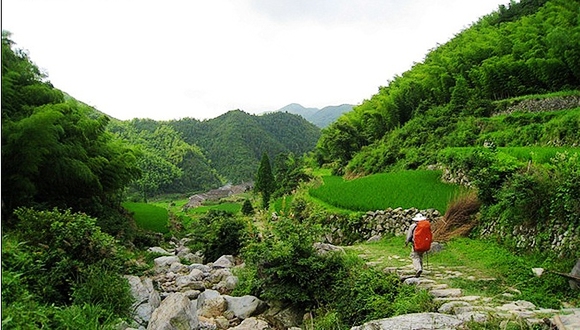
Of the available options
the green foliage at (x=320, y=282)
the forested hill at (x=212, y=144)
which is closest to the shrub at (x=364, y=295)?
the green foliage at (x=320, y=282)

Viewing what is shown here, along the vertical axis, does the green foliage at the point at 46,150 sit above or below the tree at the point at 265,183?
above

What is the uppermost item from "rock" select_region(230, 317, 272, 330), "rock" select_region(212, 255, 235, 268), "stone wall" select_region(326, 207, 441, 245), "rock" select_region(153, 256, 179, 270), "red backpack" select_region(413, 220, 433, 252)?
"red backpack" select_region(413, 220, 433, 252)

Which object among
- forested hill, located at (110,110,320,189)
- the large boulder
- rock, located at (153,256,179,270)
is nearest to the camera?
the large boulder

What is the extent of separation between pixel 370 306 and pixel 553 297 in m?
2.20

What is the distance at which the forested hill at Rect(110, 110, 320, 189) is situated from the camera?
232 feet

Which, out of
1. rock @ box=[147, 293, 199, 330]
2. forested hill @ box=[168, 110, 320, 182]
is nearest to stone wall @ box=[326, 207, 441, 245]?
rock @ box=[147, 293, 199, 330]

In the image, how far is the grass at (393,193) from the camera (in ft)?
33.0

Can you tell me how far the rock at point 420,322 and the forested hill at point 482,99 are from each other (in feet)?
35.7

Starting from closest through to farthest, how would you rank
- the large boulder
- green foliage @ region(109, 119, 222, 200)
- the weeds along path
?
the weeds along path, the large boulder, green foliage @ region(109, 119, 222, 200)

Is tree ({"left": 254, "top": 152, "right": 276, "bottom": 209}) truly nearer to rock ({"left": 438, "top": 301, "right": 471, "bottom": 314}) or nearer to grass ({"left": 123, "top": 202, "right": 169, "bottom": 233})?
grass ({"left": 123, "top": 202, "right": 169, "bottom": 233})

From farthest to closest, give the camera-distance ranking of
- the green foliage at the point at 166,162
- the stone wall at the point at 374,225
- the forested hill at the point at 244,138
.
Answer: the forested hill at the point at 244,138
the green foliage at the point at 166,162
the stone wall at the point at 374,225

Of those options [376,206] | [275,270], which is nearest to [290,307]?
[275,270]

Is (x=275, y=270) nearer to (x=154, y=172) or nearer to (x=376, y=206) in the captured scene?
(x=376, y=206)

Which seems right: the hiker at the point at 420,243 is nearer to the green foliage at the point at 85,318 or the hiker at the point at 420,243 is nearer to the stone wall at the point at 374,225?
the stone wall at the point at 374,225
